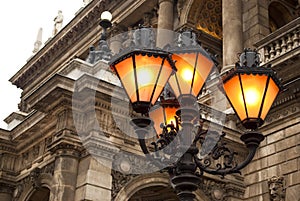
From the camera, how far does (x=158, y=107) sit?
780cm

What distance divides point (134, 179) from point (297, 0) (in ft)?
44.7

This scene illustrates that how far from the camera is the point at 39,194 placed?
1388 centimetres

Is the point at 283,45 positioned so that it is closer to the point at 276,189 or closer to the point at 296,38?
the point at 296,38

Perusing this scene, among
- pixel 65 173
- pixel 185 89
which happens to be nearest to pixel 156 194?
pixel 65 173

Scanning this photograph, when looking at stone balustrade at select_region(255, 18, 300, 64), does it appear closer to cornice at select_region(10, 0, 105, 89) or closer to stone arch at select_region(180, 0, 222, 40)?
stone arch at select_region(180, 0, 222, 40)

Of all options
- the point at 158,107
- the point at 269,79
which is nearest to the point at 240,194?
the point at 158,107

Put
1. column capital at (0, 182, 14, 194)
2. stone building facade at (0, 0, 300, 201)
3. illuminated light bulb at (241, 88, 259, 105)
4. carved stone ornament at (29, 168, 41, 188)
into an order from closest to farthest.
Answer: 1. illuminated light bulb at (241, 88, 259, 105)
2. stone building facade at (0, 0, 300, 201)
3. carved stone ornament at (29, 168, 41, 188)
4. column capital at (0, 182, 14, 194)

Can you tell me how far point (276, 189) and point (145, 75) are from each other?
27.6 feet

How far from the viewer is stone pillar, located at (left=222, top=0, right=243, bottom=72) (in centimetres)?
1770

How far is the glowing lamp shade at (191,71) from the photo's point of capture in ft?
22.0

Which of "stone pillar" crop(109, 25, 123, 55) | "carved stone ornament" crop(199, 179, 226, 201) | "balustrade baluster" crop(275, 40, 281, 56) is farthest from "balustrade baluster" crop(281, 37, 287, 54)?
"stone pillar" crop(109, 25, 123, 55)

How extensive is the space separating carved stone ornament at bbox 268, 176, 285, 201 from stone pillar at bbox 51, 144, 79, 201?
525 centimetres

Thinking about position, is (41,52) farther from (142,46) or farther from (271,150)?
(142,46)

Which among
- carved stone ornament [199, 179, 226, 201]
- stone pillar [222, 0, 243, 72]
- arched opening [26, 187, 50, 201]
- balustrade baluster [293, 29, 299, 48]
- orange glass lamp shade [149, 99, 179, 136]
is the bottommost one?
orange glass lamp shade [149, 99, 179, 136]
